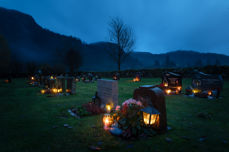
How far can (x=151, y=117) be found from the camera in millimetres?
4289

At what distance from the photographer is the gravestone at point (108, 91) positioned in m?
7.28

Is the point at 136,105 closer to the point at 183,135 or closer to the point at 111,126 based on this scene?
the point at 111,126

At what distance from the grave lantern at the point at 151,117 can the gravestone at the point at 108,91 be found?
119 inches

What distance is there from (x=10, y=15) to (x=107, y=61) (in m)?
104

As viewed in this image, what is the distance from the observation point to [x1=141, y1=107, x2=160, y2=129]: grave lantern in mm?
4246

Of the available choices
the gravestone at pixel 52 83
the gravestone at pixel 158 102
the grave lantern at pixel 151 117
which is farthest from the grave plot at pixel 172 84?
the gravestone at pixel 52 83

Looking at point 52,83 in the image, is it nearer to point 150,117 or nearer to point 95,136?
point 95,136

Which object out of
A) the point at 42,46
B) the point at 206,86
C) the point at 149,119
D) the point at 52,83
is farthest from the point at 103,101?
the point at 42,46

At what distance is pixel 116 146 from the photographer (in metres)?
3.61

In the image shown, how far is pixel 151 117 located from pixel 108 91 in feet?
12.1

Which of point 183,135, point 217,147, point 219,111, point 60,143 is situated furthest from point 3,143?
point 219,111

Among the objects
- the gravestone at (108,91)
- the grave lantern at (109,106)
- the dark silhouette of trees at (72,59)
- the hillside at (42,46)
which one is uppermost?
the hillside at (42,46)

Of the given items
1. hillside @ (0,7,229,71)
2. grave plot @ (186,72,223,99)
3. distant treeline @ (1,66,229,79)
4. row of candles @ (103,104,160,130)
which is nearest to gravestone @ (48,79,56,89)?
row of candles @ (103,104,160,130)

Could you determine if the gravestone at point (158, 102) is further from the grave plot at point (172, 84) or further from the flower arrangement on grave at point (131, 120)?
the grave plot at point (172, 84)
